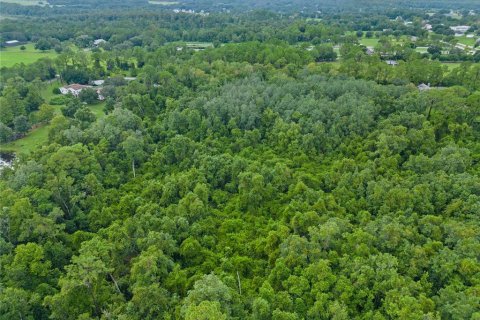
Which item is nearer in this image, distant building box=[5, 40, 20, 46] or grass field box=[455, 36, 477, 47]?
grass field box=[455, 36, 477, 47]

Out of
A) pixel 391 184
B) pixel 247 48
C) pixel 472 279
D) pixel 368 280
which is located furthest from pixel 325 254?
pixel 247 48

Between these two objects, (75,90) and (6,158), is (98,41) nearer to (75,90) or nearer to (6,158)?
(75,90)

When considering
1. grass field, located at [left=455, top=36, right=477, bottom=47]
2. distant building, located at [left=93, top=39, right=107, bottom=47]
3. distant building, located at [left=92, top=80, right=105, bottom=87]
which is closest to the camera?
distant building, located at [left=92, top=80, right=105, bottom=87]

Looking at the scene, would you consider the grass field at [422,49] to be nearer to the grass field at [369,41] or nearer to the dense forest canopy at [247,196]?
the grass field at [369,41]

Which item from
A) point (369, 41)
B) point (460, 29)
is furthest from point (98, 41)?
point (460, 29)

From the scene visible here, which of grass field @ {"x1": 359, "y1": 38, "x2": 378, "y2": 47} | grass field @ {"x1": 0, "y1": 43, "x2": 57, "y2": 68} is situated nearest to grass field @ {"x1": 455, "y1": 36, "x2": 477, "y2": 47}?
grass field @ {"x1": 359, "y1": 38, "x2": 378, "y2": 47}

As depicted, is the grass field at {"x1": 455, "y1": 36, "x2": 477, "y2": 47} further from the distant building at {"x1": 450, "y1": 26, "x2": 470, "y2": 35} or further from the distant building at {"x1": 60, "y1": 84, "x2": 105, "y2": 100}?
the distant building at {"x1": 60, "y1": 84, "x2": 105, "y2": 100}
